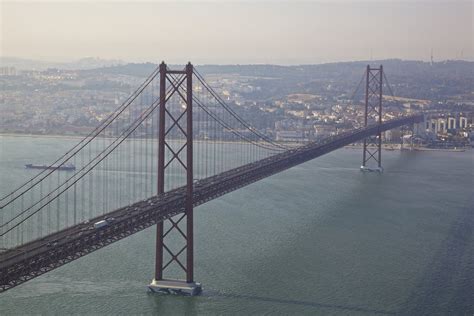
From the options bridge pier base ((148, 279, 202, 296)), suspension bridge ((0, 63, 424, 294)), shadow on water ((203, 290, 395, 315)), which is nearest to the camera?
suspension bridge ((0, 63, 424, 294))

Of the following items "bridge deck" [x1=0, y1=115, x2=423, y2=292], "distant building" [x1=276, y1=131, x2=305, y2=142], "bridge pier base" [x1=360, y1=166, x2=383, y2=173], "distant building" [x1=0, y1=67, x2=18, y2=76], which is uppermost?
"distant building" [x1=0, y1=67, x2=18, y2=76]

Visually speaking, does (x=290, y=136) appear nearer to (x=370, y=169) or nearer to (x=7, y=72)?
(x=370, y=169)

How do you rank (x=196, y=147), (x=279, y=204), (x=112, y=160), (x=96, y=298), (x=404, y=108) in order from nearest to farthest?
(x=96, y=298) < (x=279, y=204) < (x=112, y=160) < (x=196, y=147) < (x=404, y=108)

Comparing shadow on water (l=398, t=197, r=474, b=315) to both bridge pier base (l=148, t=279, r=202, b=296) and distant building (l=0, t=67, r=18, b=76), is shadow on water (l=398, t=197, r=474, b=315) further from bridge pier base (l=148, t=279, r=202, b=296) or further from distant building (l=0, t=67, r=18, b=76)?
distant building (l=0, t=67, r=18, b=76)

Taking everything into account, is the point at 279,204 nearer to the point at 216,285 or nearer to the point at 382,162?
the point at 216,285

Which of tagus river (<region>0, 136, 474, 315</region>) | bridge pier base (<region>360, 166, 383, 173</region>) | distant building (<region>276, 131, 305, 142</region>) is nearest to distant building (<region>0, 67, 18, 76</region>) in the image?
distant building (<region>276, 131, 305, 142</region>)

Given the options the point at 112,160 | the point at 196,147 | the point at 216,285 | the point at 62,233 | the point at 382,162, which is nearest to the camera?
the point at 62,233

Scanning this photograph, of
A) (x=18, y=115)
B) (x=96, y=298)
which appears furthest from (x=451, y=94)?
(x=96, y=298)
